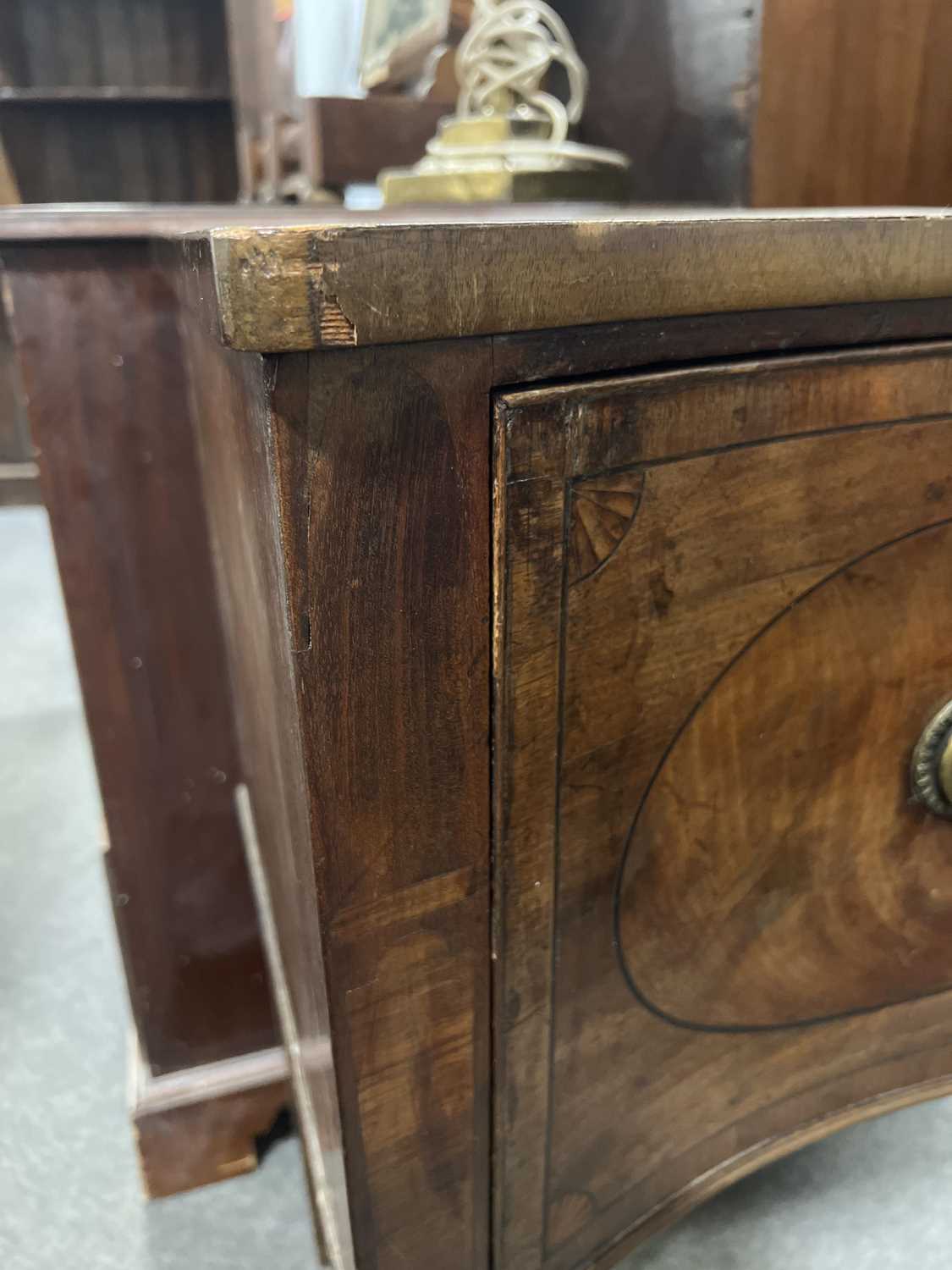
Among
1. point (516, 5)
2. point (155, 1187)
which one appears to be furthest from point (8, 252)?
point (155, 1187)

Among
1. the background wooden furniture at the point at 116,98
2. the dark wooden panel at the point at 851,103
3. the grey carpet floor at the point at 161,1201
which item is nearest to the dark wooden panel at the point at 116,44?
the background wooden furniture at the point at 116,98

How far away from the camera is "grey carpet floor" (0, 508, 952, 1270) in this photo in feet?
2.40

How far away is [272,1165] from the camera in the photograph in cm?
87

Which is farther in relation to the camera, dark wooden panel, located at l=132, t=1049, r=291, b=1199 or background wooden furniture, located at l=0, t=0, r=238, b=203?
background wooden furniture, located at l=0, t=0, r=238, b=203

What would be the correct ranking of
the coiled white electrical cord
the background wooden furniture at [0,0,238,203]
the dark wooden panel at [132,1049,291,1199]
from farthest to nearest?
the background wooden furniture at [0,0,238,203], the dark wooden panel at [132,1049,291,1199], the coiled white electrical cord

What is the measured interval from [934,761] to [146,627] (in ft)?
1.68

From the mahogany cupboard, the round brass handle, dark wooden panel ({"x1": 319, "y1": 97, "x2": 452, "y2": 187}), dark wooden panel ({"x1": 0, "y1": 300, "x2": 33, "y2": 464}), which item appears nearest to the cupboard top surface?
the mahogany cupboard

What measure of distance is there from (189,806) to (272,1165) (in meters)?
0.35

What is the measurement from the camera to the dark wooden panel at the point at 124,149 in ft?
8.41

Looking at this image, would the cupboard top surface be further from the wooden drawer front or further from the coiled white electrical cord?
the coiled white electrical cord

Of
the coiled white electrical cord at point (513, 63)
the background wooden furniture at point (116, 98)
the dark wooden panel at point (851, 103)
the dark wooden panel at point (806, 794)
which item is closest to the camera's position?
the dark wooden panel at point (806, 794)

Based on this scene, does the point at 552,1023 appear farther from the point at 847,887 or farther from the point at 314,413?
the point at 314,413

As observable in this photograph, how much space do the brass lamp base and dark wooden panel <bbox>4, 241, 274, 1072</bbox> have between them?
19 centimetres

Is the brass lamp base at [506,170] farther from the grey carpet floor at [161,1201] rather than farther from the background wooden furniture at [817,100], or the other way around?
the grey carpet floor at [161,1201]
